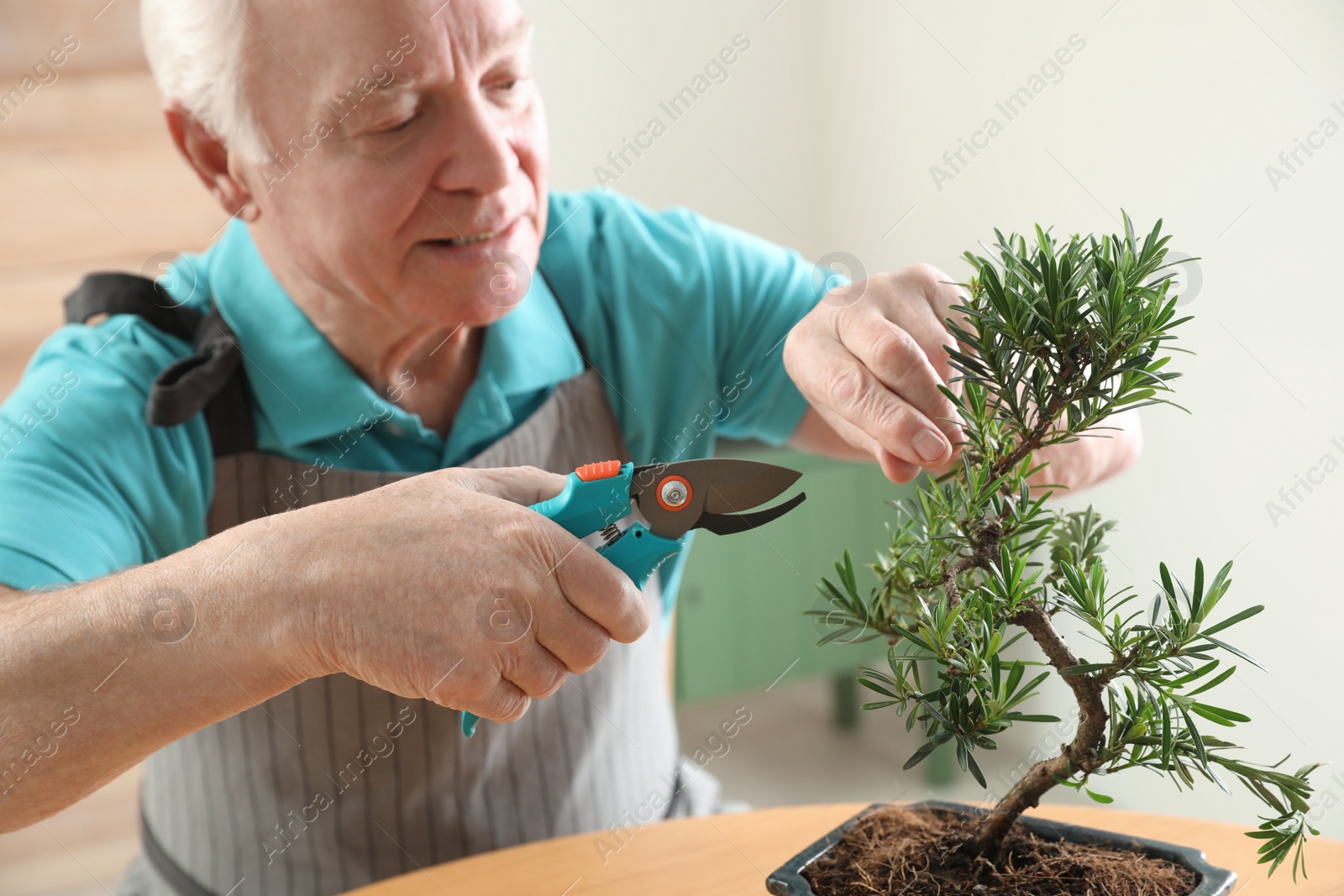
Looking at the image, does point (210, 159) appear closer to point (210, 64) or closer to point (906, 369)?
point (210, 64)

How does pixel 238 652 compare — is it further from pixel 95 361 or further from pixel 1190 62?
pixel 1190 62

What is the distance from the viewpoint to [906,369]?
94cm

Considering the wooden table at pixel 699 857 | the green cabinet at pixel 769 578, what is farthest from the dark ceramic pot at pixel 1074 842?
the green cabinet at pixel 769 578

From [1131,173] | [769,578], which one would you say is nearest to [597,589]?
[1131,173]

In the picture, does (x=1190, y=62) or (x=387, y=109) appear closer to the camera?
(x=387, y=109)

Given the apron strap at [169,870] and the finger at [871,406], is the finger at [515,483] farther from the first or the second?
the apron strap at [169,870]

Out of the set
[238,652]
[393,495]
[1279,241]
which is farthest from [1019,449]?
[1279,241]

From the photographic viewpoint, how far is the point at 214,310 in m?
1.37

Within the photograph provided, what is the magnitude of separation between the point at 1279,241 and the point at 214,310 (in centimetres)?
161

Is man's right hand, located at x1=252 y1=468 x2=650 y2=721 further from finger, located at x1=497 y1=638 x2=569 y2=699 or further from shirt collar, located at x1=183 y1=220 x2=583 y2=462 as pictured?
shirt collar, located at x1=183 y1=220 x2=583 y2=462

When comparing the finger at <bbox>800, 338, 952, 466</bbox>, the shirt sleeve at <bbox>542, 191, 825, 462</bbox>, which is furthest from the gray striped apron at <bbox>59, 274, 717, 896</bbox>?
the finger at <bbox>800, 338, 952, 466</bbox>

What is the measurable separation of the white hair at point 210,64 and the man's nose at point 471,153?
205mm

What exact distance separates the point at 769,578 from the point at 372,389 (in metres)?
1.56

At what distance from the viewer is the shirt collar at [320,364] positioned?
1.32 m
